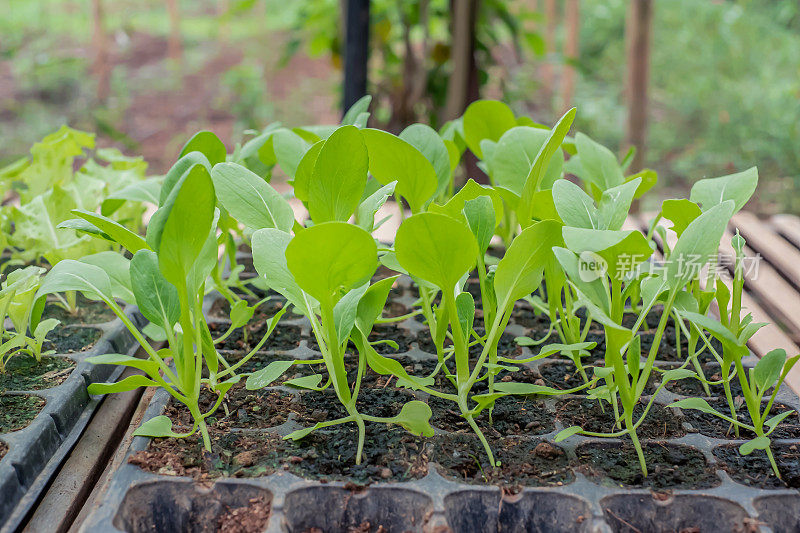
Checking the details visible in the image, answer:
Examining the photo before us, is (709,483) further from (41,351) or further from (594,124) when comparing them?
(594,124)

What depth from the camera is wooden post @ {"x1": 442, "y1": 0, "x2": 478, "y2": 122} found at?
1.75 metres

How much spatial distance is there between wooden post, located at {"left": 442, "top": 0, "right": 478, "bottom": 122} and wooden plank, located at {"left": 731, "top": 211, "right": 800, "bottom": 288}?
2.49ft

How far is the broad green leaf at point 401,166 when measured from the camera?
26.5 inches

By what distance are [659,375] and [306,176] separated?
0.42 m

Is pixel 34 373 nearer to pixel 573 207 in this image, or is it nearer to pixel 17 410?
pixel 17 410

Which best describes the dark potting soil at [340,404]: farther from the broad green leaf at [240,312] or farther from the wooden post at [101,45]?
the wooden post at [101,45]

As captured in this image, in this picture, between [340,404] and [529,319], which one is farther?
[529,319]

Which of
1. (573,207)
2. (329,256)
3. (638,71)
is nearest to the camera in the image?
(329,256)

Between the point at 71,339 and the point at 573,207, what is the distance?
0.56 m

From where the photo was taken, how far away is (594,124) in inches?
143

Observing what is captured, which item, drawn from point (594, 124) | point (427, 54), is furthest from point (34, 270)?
point (594, 124)

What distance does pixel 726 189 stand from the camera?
0.73 meters

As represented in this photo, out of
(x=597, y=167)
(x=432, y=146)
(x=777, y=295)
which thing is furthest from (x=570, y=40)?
(x=432, y=146)

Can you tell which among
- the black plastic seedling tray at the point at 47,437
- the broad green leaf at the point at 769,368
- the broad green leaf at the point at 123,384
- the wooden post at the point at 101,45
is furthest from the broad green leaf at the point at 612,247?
the wooden post at the point at 101,45
